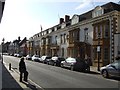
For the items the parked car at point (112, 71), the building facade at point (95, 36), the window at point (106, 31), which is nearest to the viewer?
the parked car at point (112, 71)

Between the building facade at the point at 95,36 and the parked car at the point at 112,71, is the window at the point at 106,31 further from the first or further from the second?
the parked car at the point at 112,71

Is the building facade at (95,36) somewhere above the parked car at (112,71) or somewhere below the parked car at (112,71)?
above

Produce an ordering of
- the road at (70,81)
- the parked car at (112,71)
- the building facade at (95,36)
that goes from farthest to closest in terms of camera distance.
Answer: the building facade at (95,36)
the parked car at (112,71)
the road at (70,81)

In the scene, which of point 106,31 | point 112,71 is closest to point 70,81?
point 112,71

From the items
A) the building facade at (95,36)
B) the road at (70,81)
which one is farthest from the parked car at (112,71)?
the building facade at (95,36)

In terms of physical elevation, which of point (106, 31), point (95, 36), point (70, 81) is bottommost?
point (70, 81)

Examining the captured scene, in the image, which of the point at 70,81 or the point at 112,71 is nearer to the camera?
the point at 70,81

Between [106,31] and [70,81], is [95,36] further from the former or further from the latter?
[70,81]

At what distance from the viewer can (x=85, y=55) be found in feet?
130

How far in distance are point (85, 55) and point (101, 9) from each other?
7692mm

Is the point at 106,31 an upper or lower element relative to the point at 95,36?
upper

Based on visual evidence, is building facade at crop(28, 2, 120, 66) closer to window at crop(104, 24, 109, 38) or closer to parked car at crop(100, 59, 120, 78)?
window at crop(104, 24, 109, 38)

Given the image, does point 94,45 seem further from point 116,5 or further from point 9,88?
point 9,88

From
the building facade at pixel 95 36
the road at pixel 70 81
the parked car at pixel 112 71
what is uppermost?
the building facade at pixel 95 36
